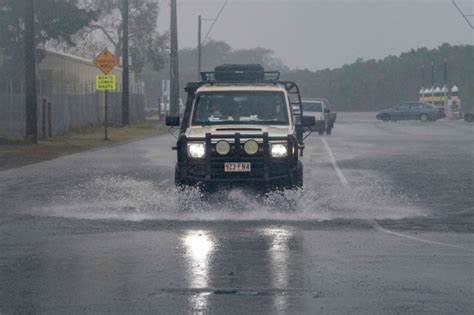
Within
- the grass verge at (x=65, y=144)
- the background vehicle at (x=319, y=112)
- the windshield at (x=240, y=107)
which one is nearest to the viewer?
the windshield at (x=240, y=107)

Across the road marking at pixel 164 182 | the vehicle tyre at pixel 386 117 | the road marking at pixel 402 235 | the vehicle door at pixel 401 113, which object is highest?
the road marking at pixel 402 235

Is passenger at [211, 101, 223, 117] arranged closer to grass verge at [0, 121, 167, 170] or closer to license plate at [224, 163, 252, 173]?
license plate at [224, 163, 252, 173]

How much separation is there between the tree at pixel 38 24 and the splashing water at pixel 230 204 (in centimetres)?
3701

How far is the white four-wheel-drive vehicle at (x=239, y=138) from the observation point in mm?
16938

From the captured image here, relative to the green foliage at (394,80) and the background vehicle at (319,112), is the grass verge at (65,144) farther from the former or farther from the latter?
the green foliage at (394,80)

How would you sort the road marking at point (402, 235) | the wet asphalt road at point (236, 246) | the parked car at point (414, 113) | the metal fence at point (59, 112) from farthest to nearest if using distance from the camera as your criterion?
the parked car at point (414, 113)
the metal fence at point (59, 112)
the road marking at point (402, 235)
the wet asphalt road at point (236, 246)

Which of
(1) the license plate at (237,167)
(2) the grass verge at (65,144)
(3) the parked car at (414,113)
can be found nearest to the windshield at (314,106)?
(2) the grass verge at (65,144)

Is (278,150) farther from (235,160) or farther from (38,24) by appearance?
(38,24)

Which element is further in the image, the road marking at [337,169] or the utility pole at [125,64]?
the utility pole at [125,64]

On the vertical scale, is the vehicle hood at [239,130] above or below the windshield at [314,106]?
above

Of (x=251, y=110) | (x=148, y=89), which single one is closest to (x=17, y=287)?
(x=251, y=110)

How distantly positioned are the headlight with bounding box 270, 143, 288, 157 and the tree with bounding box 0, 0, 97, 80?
3992cm

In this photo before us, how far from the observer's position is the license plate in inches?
667

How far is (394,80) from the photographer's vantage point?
136000mm
